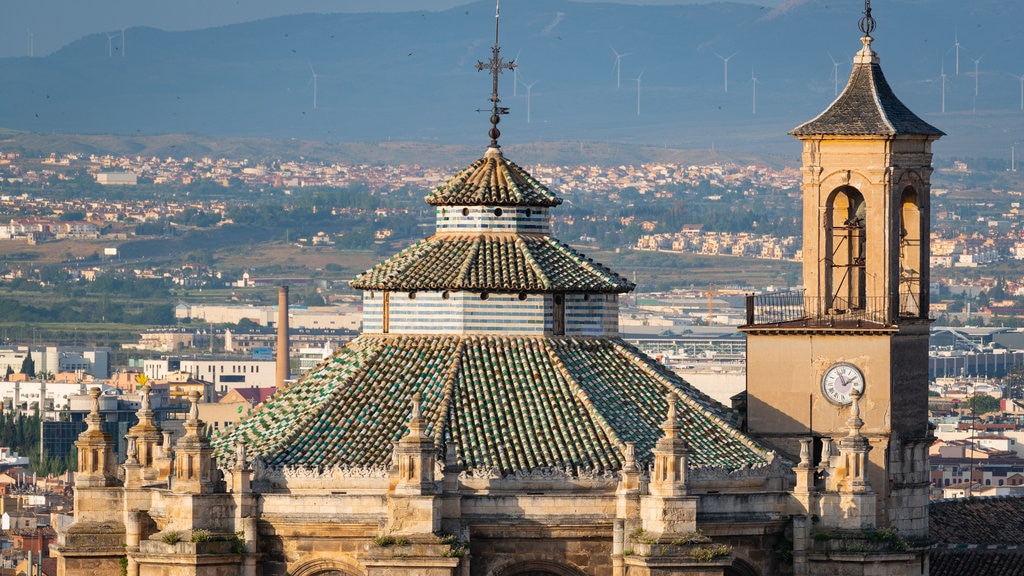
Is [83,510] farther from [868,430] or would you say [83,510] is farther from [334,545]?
[868,430]

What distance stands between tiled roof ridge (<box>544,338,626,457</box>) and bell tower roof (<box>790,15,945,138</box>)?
25.4ft

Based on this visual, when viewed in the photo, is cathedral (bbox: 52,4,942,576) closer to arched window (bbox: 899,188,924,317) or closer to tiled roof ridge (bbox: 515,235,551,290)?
tiled roof ridge (bbox: 515,235,551,290)

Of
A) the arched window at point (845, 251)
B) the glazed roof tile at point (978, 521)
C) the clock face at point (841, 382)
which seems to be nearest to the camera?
the clock face at point (841, 382)

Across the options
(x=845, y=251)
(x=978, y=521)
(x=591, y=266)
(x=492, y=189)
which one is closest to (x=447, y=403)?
(x=591, y=266)

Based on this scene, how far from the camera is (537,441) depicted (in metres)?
49.4

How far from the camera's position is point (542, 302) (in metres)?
51.8

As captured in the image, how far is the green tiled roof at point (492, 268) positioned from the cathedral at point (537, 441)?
0.16ft

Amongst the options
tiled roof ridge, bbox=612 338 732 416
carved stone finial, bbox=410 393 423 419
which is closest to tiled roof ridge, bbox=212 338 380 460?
carved stone finial, bbox=410 393 423 419

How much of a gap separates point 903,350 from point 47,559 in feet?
242

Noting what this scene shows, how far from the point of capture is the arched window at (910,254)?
5850cm

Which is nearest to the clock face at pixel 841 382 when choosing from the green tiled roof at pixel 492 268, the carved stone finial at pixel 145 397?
the green tiled roof at pixel 492 268

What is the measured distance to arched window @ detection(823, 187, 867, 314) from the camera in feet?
193

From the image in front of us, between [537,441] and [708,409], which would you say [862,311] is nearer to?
[708,409]

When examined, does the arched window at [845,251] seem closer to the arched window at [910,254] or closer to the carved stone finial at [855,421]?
the arched window at [910,254]
